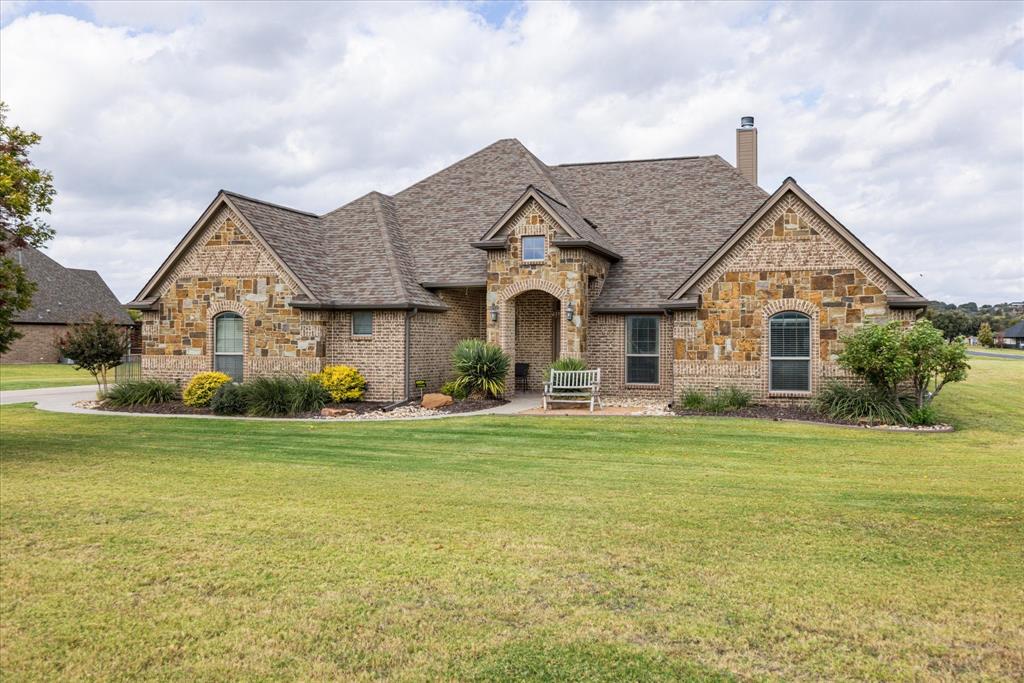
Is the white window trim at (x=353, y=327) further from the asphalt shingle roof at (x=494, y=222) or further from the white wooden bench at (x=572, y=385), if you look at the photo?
the white wooden bench at (x=572, y=385)

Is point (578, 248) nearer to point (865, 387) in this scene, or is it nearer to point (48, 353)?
point (865, 387)

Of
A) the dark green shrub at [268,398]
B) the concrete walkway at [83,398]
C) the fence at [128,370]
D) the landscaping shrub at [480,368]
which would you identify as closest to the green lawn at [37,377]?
the concrete walkway at [83,398]

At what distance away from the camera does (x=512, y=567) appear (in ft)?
22.9

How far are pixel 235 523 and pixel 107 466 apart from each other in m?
5.01

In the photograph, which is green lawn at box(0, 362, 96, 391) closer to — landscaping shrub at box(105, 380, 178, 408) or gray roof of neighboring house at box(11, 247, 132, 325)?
gray roof of neighboring house at box(11, 247, 132, 325)

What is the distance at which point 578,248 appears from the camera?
75.2 ft

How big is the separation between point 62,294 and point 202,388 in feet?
127

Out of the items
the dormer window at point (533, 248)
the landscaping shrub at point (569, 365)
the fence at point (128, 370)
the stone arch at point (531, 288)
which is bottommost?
the fence at point (128, 370)

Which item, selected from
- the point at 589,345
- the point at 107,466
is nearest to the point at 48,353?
the point at 589,345

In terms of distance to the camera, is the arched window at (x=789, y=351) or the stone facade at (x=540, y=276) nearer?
the arched window at (x=789, y=351)

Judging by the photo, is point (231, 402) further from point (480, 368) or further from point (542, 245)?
point (542, 245)

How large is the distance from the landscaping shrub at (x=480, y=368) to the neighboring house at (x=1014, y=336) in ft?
319

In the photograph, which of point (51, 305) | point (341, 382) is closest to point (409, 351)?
point (341, 382)

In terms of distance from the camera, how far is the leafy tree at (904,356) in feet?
56.4
